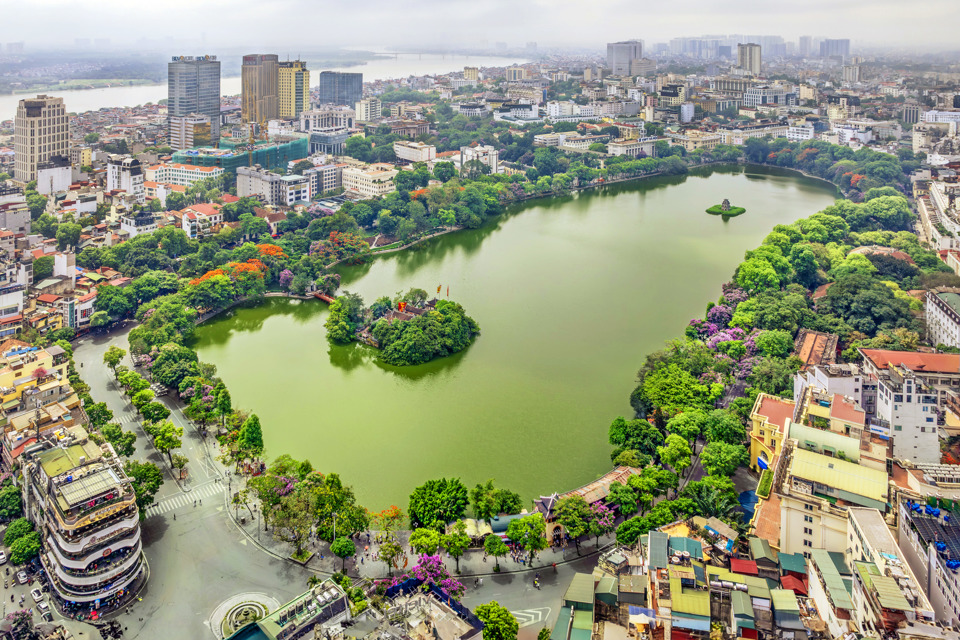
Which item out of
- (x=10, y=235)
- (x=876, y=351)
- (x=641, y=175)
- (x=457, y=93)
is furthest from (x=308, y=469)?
(x=457, y=93)

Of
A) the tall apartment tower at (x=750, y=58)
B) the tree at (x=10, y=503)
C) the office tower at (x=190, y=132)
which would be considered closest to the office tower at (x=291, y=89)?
the office tower at (x=190, y=132)

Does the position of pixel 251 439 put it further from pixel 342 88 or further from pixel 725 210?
pixel 342 88

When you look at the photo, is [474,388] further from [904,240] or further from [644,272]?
[904,240]

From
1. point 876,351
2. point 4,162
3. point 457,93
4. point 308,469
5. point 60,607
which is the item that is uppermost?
point 457,93

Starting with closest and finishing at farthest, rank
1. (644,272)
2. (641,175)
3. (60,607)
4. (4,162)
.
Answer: (60,607), (644,272), (4,162), (641,175)

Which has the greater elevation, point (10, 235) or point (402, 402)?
point (10, 235)

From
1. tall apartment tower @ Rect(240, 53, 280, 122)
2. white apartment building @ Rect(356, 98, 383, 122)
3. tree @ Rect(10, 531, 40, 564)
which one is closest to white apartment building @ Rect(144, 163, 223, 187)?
tall apartment tower @ Rect(240, 53, 280, 122)

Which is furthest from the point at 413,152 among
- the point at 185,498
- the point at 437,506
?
the point at 437,506
